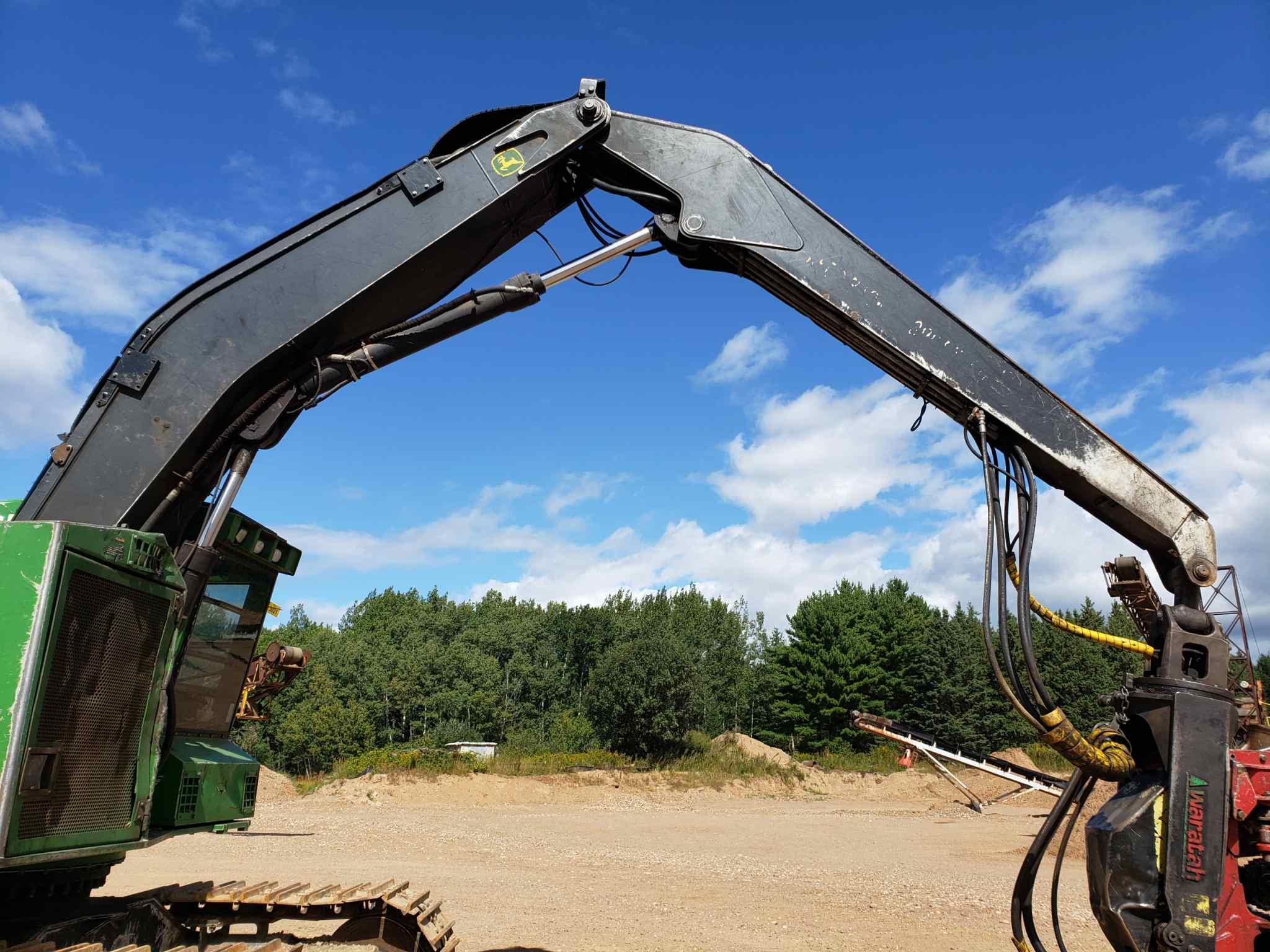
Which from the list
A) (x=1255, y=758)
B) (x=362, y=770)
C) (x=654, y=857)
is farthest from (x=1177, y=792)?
(x=362, y=770)

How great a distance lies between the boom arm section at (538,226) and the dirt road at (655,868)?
5875 mm

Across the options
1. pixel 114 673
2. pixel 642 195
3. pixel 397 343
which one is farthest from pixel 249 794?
pixel 642 195

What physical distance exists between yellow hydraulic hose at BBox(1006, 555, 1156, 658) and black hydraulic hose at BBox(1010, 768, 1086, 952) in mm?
667

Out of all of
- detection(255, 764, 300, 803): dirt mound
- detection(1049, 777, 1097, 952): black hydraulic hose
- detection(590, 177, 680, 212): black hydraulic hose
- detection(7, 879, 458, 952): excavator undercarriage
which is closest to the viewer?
detection(1049, 777, 1097, 952): black hydraulic hose

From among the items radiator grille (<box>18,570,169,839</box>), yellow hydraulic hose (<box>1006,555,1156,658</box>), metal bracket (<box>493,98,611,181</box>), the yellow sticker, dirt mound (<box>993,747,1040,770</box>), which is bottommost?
dirt mound (<box>993,747,1040,770</box>)

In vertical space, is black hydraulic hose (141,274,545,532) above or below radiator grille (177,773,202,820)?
above

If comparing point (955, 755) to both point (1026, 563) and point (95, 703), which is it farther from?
point (95, 703)

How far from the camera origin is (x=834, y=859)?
16578 millimetres

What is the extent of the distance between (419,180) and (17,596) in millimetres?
2626

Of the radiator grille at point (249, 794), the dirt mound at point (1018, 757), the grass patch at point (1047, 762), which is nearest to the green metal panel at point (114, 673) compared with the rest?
the radiator grille at point (249, 794)

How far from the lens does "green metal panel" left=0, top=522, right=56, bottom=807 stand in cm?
344

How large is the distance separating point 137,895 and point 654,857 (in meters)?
12.1

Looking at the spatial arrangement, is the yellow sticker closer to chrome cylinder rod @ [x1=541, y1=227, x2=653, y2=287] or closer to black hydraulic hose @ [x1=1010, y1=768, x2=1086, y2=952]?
black hydraulic hose @ [x1=1010, y1=768, x2=1086, y2=952]

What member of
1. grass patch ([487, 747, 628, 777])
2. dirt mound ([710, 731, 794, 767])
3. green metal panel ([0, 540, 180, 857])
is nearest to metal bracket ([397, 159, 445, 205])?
green metal panel ([0, 540, 180, 857])
